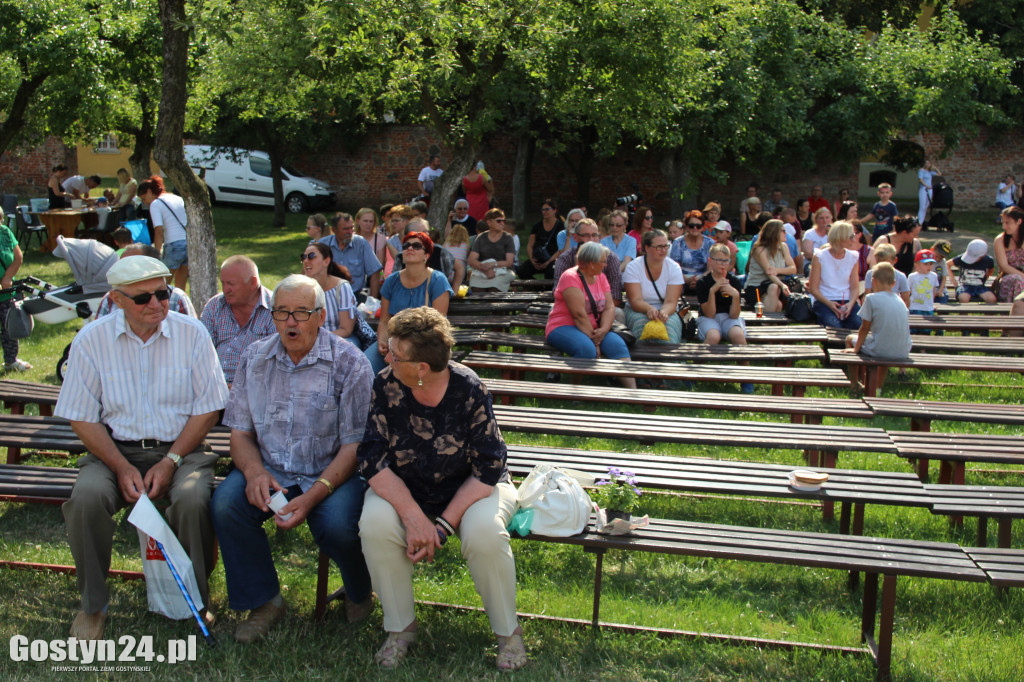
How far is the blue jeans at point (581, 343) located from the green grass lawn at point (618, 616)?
7.37 feet

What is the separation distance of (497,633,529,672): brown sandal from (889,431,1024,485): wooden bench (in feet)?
7.98

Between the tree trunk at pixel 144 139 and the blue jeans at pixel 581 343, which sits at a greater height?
the tree trunk at pixel 144 139

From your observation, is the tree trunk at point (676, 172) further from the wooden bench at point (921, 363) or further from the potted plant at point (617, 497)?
the potted plant at point (617, 497)

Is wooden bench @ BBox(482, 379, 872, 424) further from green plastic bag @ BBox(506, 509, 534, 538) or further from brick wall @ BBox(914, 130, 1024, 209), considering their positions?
brick wall @ BBox(914, 130, 1024, 209)

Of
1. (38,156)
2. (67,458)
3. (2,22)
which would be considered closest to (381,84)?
(2,22)

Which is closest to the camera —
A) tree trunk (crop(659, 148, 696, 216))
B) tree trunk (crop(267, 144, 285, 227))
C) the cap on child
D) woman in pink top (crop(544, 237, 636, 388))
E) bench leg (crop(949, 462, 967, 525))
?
bench leg (crop(949, 462, 967, 525))

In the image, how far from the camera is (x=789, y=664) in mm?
3613

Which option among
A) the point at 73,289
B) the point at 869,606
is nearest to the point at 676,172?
the point at 73,289

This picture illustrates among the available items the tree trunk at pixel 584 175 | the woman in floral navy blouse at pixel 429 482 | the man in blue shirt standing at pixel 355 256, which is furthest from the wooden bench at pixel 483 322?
the tree trunk at pixel 584 175

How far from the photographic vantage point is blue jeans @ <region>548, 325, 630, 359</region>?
743cm

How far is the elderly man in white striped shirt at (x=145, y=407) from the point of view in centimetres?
391

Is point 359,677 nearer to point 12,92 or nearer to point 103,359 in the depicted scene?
point 103,359

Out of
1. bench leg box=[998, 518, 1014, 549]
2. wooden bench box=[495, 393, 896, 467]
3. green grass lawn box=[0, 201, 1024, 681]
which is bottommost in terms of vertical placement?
green grass lawn box=[0, 201, 1024, 681]

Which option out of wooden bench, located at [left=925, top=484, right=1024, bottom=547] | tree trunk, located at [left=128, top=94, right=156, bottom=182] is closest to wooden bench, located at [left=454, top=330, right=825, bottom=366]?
wooden bench, located at [left=925, top=484, right=1024, bottom=547]
